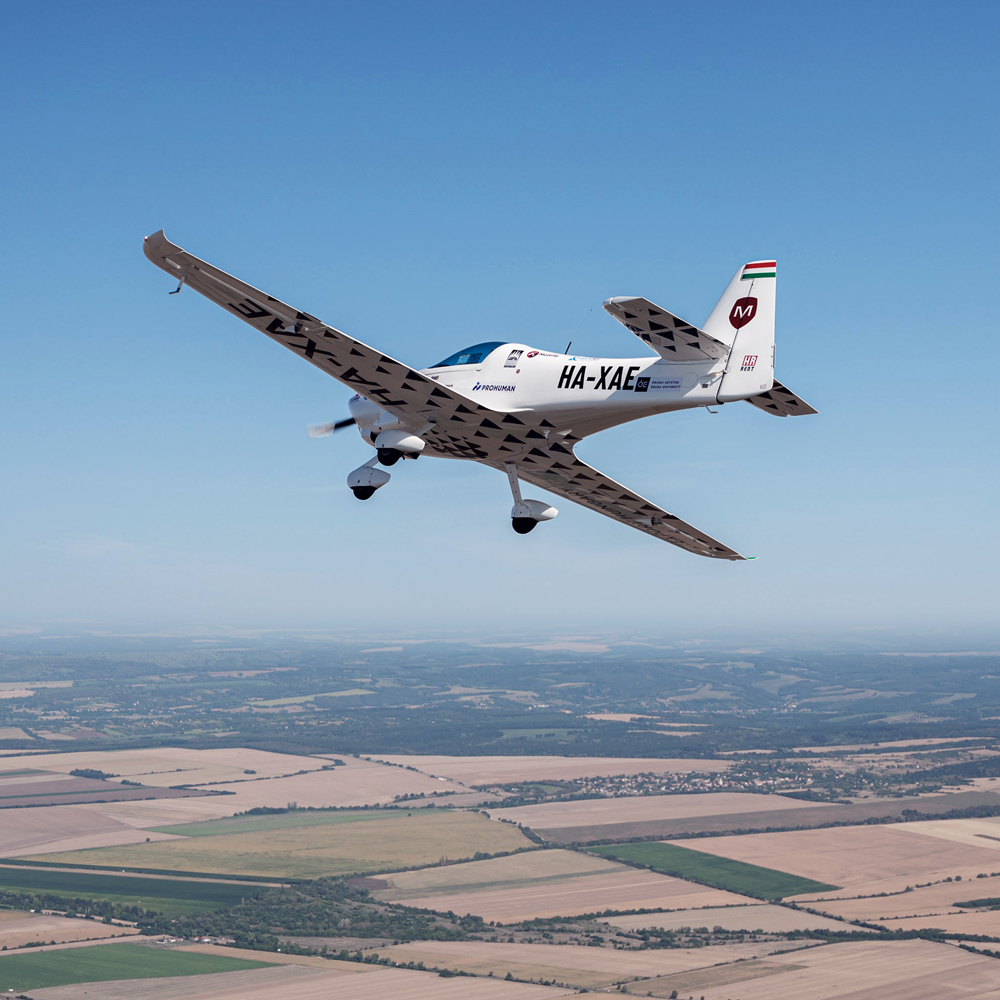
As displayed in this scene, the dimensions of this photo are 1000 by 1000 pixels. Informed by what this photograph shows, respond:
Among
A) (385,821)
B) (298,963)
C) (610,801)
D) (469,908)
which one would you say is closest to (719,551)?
(298,963)

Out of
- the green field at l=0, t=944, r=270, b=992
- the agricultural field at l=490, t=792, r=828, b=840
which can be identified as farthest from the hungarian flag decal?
the agricultural field at l=490, t=792, r=828, b=840

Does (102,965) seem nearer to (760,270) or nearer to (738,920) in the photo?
(738,920)

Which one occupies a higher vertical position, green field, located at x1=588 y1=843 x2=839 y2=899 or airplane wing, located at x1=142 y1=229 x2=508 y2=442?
airplane wing, located at x1=142 y1=229 x2=508 y2=442

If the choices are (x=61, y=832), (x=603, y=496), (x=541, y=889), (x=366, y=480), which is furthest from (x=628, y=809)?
(x=366, y=480)

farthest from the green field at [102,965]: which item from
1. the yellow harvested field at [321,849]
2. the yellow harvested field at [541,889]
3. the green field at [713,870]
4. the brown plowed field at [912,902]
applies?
the brown plowed field at [912,902]

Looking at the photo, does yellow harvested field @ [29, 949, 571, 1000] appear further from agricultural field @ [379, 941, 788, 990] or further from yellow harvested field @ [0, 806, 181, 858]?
yellow harvested field @ [0, 806, 181, 858]

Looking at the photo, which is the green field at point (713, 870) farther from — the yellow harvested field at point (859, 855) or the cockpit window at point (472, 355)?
the cockpit window at point (472, 355)
